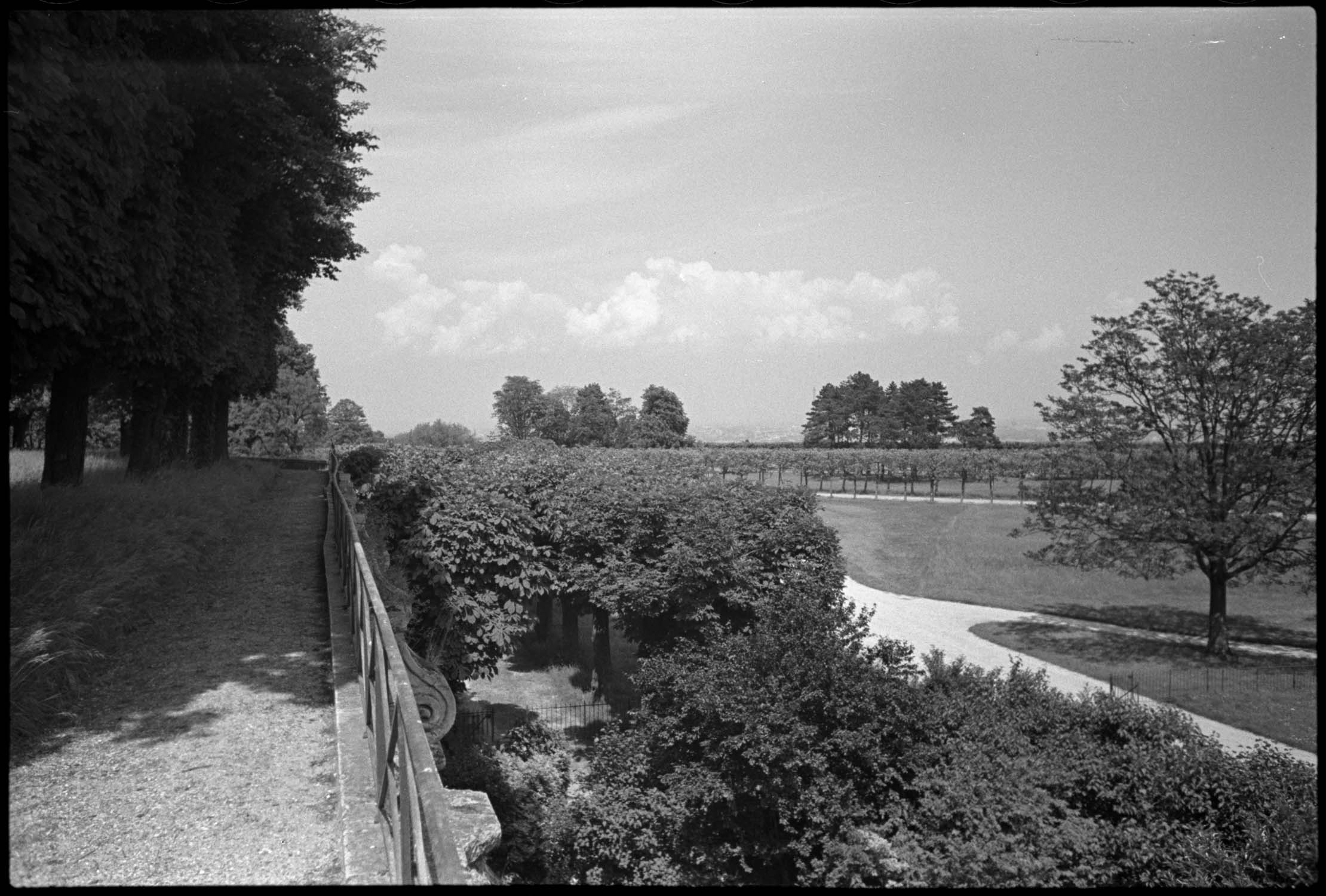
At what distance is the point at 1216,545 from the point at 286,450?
56.7m

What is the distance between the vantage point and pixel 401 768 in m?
3.71

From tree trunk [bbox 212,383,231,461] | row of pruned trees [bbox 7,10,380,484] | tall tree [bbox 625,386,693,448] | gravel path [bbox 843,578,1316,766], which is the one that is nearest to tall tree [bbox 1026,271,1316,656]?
gravel path [bbox 843,578,1316,766]

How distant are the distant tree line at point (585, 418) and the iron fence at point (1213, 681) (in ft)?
231

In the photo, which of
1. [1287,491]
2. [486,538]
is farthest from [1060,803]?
[1287,491]

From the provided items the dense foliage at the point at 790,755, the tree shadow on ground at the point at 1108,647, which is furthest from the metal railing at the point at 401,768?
the tree shadow on ground at the point at 1108,647

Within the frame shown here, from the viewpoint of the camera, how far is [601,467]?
80.3 feet

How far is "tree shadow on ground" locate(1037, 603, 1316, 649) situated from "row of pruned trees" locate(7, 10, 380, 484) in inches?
1193

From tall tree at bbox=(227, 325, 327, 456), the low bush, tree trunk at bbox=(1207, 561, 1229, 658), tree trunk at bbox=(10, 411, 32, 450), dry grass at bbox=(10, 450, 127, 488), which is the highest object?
tall tree at bbox=(227, 325, 327, 456)

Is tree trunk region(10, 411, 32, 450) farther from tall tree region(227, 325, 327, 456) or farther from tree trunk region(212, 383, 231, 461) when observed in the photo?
tall tree region(227, 325, 327, 456)

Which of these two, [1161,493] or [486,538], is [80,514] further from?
[1161,493]

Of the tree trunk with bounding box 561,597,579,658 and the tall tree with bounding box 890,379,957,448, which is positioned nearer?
the tree trunk with bounding box 561,597,579,658

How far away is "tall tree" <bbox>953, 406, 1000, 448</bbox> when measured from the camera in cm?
10075

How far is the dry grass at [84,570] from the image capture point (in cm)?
602

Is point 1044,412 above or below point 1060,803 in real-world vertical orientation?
above
